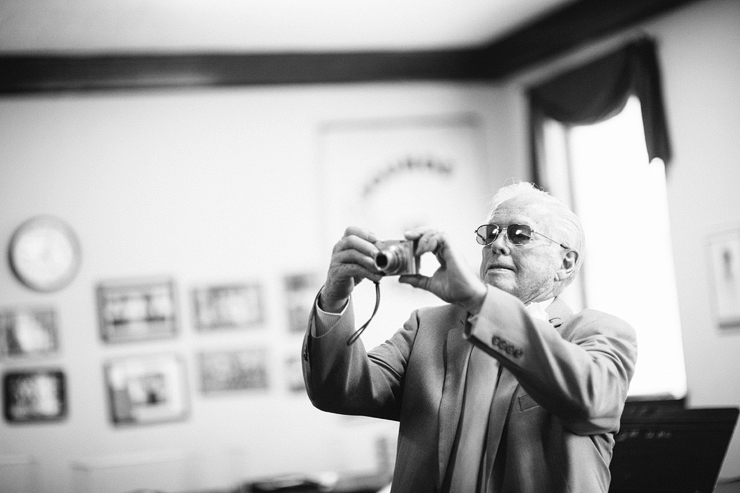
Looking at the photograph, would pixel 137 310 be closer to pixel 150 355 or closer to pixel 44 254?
pixel 150 355

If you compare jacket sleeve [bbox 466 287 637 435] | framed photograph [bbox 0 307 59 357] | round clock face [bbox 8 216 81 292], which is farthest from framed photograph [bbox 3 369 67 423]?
jacket sleeve [bbox 466 287 637 435]

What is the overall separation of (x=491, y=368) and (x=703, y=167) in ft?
11.0

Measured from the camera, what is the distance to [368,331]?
17.8ft

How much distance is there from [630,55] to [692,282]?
150 centimetres

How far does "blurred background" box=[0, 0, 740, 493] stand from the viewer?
5.08 metres

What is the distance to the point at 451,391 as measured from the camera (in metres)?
1.77

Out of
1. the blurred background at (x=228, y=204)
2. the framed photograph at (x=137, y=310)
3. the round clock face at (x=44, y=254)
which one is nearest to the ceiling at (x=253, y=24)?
the blurred background at (x=228, y=204)

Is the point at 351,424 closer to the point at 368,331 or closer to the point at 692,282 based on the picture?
the point at 368,331

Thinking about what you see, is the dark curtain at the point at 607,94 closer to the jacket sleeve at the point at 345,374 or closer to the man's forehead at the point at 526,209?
the man's forehead at the point at 526,209

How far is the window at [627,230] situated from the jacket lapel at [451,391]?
11.2 ft

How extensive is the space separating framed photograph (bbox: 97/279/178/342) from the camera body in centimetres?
406

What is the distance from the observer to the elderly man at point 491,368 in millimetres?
1556

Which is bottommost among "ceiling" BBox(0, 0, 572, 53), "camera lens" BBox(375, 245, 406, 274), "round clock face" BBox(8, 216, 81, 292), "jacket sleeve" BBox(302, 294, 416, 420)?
"jacket sleeve" BBox(302, 294, 416, 420)

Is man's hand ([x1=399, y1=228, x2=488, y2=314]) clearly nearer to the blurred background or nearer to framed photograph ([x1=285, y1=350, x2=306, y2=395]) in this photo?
the blurred background
